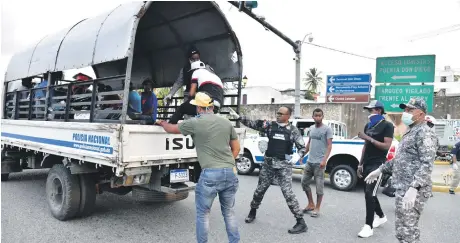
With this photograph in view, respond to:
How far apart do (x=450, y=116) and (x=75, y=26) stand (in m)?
20.9

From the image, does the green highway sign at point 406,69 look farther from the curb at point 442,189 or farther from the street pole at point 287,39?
the curb at point 442,189

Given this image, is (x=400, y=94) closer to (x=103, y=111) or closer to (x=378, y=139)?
(x=378, y=139)

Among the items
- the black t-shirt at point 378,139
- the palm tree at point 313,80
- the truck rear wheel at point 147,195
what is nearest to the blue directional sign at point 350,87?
the black t-shirt at point 378,139

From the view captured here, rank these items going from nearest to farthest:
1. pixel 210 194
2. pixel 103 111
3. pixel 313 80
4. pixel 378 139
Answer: pixel 210 194 < pixel 103 111 < pixel 378 139 < pixel 313 80

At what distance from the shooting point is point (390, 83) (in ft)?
36.6

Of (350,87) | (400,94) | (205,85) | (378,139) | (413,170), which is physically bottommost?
(413,170)

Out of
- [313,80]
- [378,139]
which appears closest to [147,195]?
[378,139]

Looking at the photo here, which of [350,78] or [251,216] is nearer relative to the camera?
[251,216]

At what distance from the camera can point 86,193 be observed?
4.56m

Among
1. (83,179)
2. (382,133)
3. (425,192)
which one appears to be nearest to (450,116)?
(382,133)

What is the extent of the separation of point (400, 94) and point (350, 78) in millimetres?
2475

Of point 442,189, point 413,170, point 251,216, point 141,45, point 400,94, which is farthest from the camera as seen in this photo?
point 400,94

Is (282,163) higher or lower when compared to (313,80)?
lower

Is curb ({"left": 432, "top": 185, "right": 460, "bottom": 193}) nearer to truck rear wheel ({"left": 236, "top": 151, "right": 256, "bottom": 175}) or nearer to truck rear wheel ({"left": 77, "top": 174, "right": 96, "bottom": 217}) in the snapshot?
truck rear wheel ({"left": 236, "top": 151, "right": 256, "bottom": 175})
